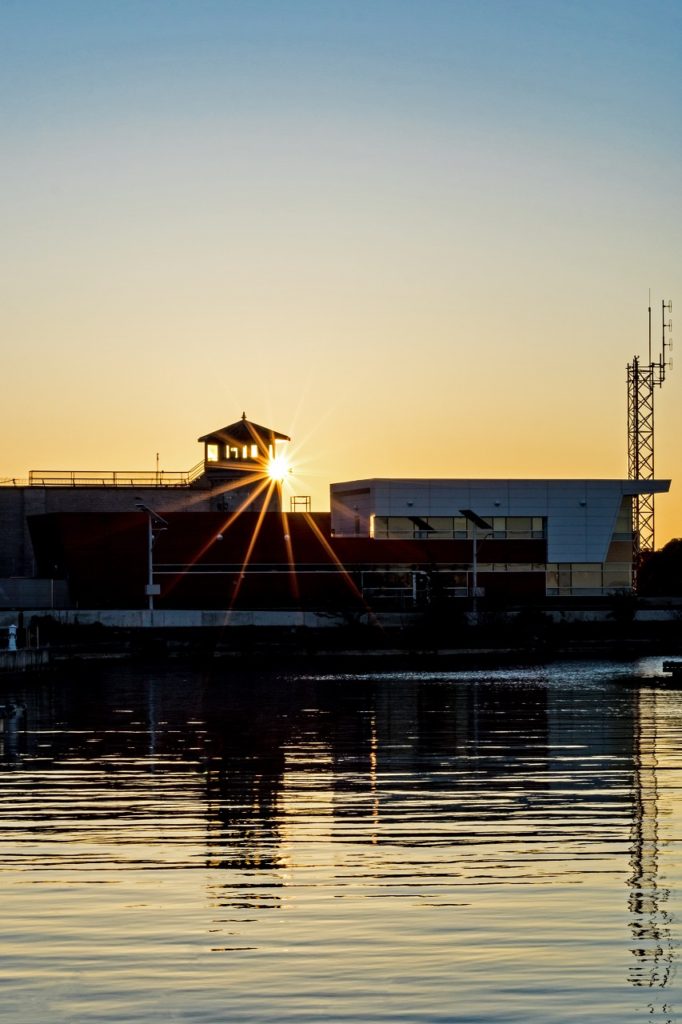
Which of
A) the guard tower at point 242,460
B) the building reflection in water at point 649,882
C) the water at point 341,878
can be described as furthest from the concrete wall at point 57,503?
the building reflection in water at point 649,882

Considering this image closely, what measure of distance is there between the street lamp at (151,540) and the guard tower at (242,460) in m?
14.5

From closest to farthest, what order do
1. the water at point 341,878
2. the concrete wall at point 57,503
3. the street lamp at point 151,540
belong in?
the water at point 341,878, the street lamp at point 151,540, the concrete wall at point 57,503

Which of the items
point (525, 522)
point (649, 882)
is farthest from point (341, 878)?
point (525, 522)

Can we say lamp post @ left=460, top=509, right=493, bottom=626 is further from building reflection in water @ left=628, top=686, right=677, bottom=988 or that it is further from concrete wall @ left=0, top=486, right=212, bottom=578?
building reflection in water @ left=628, top=686, right=677, bottom=988

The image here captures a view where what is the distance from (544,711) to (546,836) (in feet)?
95.2

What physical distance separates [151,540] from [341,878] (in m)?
75.9

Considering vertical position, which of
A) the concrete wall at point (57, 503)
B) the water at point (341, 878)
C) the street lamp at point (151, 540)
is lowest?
the water at point (341, 878)

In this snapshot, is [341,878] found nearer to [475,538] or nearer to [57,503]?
[475,538]

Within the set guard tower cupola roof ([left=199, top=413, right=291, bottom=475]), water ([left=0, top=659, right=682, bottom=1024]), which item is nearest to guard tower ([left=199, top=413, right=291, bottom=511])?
guard tower cupola roof ([left=199, top=413, right=291, bottom=475])

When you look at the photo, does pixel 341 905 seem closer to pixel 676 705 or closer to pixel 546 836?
pixel 546 836

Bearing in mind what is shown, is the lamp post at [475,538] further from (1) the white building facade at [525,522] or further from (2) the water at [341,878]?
(2) the water at [341,878]

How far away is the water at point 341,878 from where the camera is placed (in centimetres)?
1467

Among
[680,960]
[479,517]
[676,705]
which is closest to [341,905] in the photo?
Result: [680,960]

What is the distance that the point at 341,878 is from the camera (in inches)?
792
